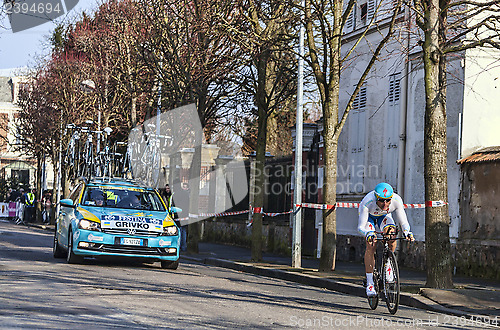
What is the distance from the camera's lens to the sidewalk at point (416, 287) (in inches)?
448

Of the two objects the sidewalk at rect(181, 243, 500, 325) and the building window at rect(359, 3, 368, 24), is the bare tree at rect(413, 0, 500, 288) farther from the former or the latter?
the building window at rect(359, 3, 368, 24)

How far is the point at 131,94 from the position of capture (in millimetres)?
31625

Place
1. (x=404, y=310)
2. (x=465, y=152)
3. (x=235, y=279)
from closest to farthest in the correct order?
1. (x=404, y=310)
2. (x=235, y=279)
3. (x=465, y=152)

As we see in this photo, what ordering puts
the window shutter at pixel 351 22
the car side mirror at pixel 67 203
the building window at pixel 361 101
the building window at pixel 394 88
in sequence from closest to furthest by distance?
the car side mirror at pixel 67 203 < the building window at pixel 394 88 < the building window at pixel 361 101 < the window shutter at pixel 351 22

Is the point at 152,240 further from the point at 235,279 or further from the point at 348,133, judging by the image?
the point at 348,133

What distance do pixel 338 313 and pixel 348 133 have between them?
1420 centimetres

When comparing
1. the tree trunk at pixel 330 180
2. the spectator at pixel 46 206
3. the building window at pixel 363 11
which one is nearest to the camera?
the tree trunk at pixel 330 180

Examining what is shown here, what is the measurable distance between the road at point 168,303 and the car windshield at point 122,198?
1.78 m

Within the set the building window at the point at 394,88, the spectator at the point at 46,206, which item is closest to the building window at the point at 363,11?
the building window at the point at 394,88

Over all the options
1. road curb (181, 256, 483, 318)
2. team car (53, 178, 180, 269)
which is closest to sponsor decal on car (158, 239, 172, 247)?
team car (53, 178, 180, 269)

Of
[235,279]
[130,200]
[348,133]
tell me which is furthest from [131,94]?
[235,279]

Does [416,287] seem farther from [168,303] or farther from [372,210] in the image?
[168,303]

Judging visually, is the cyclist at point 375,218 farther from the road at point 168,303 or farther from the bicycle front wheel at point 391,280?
the road at point 168,303

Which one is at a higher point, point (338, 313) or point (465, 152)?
point (465, 152)
